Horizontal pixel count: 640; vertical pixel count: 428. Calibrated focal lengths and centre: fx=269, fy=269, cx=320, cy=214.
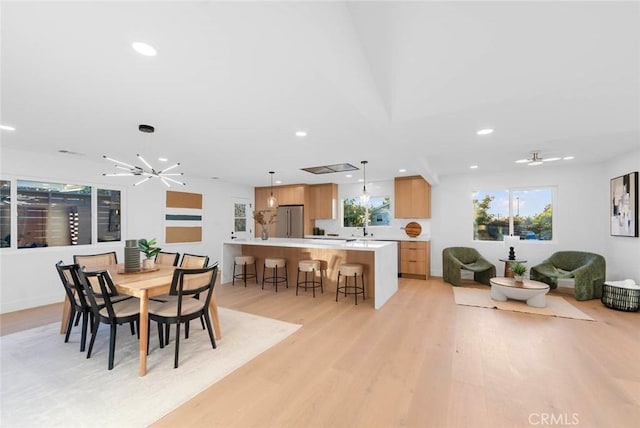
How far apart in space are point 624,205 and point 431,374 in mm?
4932

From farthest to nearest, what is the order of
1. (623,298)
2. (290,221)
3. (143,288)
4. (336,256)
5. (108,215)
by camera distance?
1. (290,221)
2. (108,215)
3. (336,256)
4. (623,298)
5. (143,288)

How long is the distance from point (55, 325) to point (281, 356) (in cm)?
321

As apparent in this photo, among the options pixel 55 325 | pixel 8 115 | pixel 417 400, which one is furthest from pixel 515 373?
pixel 8 115

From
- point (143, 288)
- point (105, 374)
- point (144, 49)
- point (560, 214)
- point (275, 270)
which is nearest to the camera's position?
point (144, 49)

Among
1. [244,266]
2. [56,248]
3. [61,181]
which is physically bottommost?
[244,266]

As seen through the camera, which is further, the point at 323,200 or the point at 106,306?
the point at 323,200

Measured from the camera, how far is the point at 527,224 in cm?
599

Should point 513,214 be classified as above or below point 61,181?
below

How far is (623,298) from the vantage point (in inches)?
159

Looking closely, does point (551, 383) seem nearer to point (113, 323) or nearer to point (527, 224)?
point (113, 323)

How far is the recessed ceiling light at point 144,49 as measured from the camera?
1.61 meters

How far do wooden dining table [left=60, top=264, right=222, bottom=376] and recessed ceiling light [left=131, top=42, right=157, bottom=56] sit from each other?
1974 mm

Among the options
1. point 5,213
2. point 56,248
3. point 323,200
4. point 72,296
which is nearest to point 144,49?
point 72,296

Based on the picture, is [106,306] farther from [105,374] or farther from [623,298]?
[623,298]
